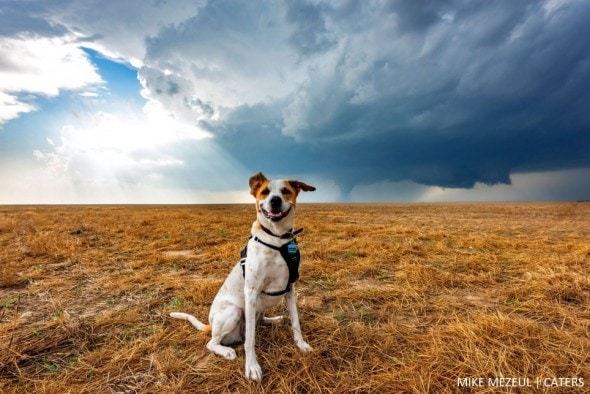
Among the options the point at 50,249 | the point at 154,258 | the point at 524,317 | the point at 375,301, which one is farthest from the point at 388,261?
the point at 50,249

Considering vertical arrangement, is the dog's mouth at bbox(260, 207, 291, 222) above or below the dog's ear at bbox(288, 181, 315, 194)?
below

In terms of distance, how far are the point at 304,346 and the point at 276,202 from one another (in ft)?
6.21

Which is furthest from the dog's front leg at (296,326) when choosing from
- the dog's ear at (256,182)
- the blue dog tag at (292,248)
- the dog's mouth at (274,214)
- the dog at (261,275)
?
the dog's ear at (256,182)

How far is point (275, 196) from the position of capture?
3582 millimetres

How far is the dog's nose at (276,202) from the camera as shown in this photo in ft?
11.7

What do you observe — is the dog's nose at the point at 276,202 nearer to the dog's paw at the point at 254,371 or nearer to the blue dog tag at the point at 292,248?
the blue dog tag at the point at 292,248

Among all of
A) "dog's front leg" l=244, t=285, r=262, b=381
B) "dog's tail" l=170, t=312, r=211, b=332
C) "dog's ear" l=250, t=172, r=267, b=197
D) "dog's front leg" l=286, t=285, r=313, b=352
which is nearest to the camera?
"dog's front leg" l=244, t=285, r=262, b=381

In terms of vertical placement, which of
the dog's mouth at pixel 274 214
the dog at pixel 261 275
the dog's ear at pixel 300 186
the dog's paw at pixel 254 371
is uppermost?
the dog's ear at pixel 300 186

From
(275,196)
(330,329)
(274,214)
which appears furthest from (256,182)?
(330,329)

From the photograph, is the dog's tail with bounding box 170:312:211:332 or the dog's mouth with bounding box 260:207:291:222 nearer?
the dog's mouth with bounding box 260:207:291:222

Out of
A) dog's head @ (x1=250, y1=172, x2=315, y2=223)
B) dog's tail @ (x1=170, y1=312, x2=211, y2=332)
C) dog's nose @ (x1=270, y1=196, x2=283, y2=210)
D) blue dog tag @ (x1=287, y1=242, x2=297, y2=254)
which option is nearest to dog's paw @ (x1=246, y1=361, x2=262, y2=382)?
dog's tail @ (x1=170, y1=312, x2=211, y2=332)

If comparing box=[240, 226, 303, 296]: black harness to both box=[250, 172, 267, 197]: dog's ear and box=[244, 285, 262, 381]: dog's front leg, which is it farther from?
box=[250, 172, 267, 197]: dog's ear

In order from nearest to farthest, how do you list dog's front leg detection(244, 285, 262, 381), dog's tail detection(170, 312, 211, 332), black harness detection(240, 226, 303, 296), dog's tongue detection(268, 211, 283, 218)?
dog's front leg detection(244, 285, 262, 381)
dog's tongue detection(268, 211, 283, 218)
black harness detection(240, 226, 303, 296)
dog's tail detection(170, 312, 211, 332)

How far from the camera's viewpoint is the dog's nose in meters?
3.56
